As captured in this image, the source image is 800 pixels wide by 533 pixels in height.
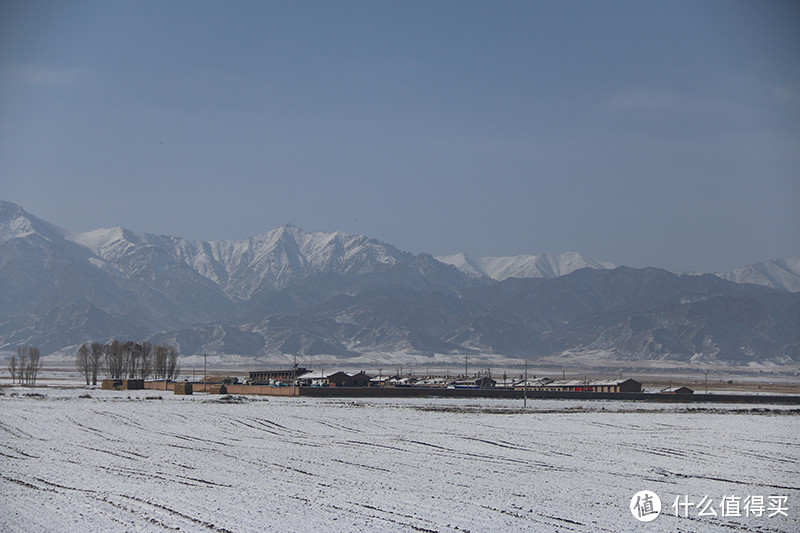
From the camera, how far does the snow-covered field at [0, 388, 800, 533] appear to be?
26.0 metres

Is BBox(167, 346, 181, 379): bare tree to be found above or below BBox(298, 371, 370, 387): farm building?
above

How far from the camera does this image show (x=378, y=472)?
115ft

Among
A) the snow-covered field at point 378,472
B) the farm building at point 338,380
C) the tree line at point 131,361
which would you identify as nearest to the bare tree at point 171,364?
the tree line at point 131,361

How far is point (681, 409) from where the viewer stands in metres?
83.3

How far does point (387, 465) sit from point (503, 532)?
13.1m

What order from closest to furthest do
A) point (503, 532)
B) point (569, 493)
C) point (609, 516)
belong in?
point (503, 532) → point (609, 516) → point (569, 493)

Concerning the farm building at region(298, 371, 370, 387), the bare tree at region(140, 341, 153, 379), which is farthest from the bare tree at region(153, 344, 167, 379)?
the farm building at region(298, 371, 370, 387)

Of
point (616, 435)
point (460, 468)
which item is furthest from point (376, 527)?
point (616, 435)

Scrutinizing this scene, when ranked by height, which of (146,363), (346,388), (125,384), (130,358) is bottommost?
(346,388)

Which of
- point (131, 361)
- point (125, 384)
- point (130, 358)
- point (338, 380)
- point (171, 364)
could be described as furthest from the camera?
point (171, 364)

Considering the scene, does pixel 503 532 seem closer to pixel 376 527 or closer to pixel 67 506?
pixel 376 527

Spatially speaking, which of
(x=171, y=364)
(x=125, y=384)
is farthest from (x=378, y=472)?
(x=171, y=364)

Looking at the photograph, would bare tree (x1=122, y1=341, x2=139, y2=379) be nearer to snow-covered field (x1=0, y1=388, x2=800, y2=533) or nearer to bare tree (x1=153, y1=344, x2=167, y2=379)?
bare tree (x1=153, y1=344, x2=167, y2=379)

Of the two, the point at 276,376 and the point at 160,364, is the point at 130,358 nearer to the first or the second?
the point at 160,364
